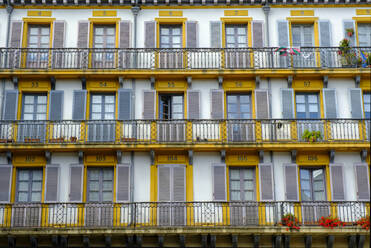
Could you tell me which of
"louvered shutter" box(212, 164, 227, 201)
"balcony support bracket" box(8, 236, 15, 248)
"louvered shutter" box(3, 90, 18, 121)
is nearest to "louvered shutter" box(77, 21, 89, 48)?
"louvered shutter" box(3, 90, 18, 121)

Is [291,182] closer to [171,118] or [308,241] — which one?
[308,241]

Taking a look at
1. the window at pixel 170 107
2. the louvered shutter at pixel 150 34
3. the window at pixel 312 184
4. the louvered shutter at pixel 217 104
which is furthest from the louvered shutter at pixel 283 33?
the window at pixel 312 184

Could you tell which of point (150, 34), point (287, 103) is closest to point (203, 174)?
point (287, 103)

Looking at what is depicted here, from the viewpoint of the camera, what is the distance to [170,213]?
2780 centimetres

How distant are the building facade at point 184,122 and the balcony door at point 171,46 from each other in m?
0.05

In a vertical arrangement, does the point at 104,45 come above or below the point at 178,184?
above

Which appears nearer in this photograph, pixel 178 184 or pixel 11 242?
pixel 11 242

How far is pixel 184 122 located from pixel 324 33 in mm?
7585

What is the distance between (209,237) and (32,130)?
867 cm

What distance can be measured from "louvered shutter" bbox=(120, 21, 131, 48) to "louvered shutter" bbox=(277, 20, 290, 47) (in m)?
6.69

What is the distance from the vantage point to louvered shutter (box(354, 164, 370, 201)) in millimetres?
28297

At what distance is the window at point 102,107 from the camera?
29.8m

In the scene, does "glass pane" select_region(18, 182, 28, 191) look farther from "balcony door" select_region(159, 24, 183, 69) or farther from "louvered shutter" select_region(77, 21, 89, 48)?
"balcony door" select_region(159, 24, 183, 69)

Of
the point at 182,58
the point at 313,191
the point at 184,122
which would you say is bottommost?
the point at 313,191
